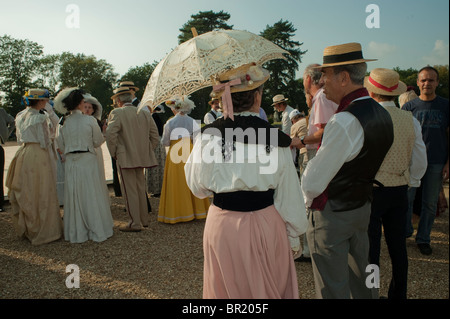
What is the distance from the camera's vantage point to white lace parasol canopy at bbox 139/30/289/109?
212 centimetres

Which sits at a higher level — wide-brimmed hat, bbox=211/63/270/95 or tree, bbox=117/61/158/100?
tree, bbox=117/61/158/100

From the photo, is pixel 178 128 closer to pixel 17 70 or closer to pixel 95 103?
pixel 95 103

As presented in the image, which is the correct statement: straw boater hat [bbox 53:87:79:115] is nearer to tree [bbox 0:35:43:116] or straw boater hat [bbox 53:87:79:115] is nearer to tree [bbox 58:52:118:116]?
tree [bbox 0:35:43:116]

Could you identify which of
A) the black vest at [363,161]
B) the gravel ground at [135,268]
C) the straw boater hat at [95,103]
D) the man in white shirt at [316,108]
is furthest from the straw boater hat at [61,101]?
the black vest at [363,161]

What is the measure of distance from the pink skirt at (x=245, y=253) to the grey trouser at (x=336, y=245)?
0.82ft

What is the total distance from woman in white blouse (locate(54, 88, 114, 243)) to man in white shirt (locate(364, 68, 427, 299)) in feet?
12.4

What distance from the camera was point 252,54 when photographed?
2.25m

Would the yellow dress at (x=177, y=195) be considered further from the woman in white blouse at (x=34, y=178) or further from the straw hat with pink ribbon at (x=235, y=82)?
the straw hat with pink ribbon at (x=235, y=82)

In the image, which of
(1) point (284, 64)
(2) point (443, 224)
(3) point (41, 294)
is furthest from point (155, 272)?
(1) point (284, 64)

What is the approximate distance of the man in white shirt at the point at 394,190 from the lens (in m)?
2.80

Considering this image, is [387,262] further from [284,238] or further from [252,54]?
[252,54]

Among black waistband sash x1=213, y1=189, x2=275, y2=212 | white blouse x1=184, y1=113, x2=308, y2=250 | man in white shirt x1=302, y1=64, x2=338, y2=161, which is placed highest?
man in white shirt x1=302, y1=64, x2=338, y2=161

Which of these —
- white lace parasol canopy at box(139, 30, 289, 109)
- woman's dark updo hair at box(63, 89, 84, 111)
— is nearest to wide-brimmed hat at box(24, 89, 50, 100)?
woman's dark updo hair at box(63, 89, 84, 111)
